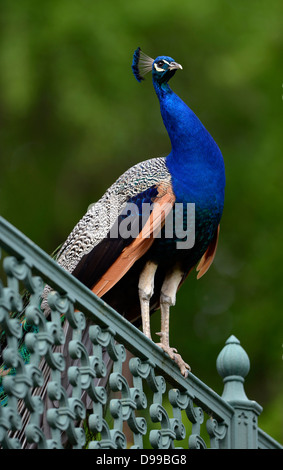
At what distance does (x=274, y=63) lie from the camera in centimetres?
1033

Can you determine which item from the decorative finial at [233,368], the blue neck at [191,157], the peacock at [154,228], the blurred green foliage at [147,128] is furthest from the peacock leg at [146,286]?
the blurred green foliage at [147,128]

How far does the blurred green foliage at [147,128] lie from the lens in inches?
373

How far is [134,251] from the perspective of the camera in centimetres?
434

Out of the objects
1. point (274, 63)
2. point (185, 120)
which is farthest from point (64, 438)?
point (274, 63)

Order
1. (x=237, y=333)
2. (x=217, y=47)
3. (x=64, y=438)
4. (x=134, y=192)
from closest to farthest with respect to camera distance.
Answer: (x=64, y=438)
(x=134, y=192)
(x=237, y=333)
(x=217, y=47)

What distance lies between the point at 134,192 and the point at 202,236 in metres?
0.35

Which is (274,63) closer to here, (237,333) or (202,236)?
(237,333)

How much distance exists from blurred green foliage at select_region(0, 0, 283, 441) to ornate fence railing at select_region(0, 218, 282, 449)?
19.5 ft

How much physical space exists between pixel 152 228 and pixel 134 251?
12cm

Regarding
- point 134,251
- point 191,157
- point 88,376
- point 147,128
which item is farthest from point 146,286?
point 147,128

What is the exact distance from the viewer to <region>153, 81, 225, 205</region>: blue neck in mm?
4520

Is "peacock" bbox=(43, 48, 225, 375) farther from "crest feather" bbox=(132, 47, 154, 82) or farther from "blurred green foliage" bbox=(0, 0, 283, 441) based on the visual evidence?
"blurred green foliage" bbox=(0, 0, 283, 441)

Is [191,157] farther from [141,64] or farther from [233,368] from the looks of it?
[233,368]

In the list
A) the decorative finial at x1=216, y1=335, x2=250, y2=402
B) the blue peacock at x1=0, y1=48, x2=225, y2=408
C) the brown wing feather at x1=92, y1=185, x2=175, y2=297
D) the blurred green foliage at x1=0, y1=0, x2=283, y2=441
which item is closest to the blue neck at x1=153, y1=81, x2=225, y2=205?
the blue peacock at x1=0, y1=48, x2=225, y2=408
